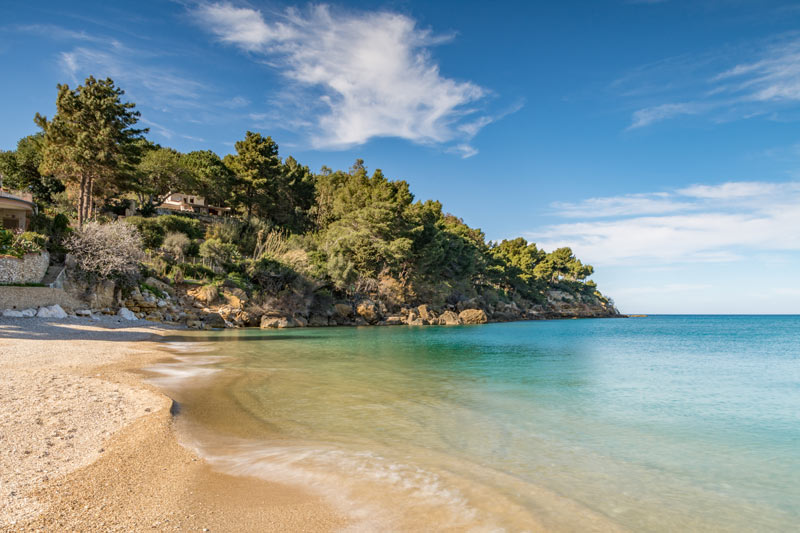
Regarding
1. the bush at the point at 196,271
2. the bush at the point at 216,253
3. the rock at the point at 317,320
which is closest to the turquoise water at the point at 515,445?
the bush at the point at 196,271

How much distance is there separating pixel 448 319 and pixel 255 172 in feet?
95.2

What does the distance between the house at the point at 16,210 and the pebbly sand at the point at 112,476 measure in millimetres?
21918

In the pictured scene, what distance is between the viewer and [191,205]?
57.8 m

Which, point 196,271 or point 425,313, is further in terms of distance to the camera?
point 425,313

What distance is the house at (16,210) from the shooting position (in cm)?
2453

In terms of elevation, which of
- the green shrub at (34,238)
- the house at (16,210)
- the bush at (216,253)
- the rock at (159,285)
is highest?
the house at (16,210)

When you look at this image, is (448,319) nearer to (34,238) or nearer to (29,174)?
(34,238)

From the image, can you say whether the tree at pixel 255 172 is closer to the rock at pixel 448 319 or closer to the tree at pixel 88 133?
the tree at pixel 88 133

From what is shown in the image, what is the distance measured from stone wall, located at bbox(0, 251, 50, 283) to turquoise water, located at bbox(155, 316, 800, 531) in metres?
12.8

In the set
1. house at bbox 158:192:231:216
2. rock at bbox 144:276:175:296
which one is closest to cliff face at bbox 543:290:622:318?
house at bbox 158:192:231:216

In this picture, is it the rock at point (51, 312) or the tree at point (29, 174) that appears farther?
the tree at point (29, 174)

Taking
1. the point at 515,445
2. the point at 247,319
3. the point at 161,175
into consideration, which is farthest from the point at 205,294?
the point at 515,445

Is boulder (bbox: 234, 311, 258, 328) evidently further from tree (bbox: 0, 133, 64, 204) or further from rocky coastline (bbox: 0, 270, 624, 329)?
tree (bbox: 0, 133, 64, 204)

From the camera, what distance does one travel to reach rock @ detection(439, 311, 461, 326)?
156 feet
